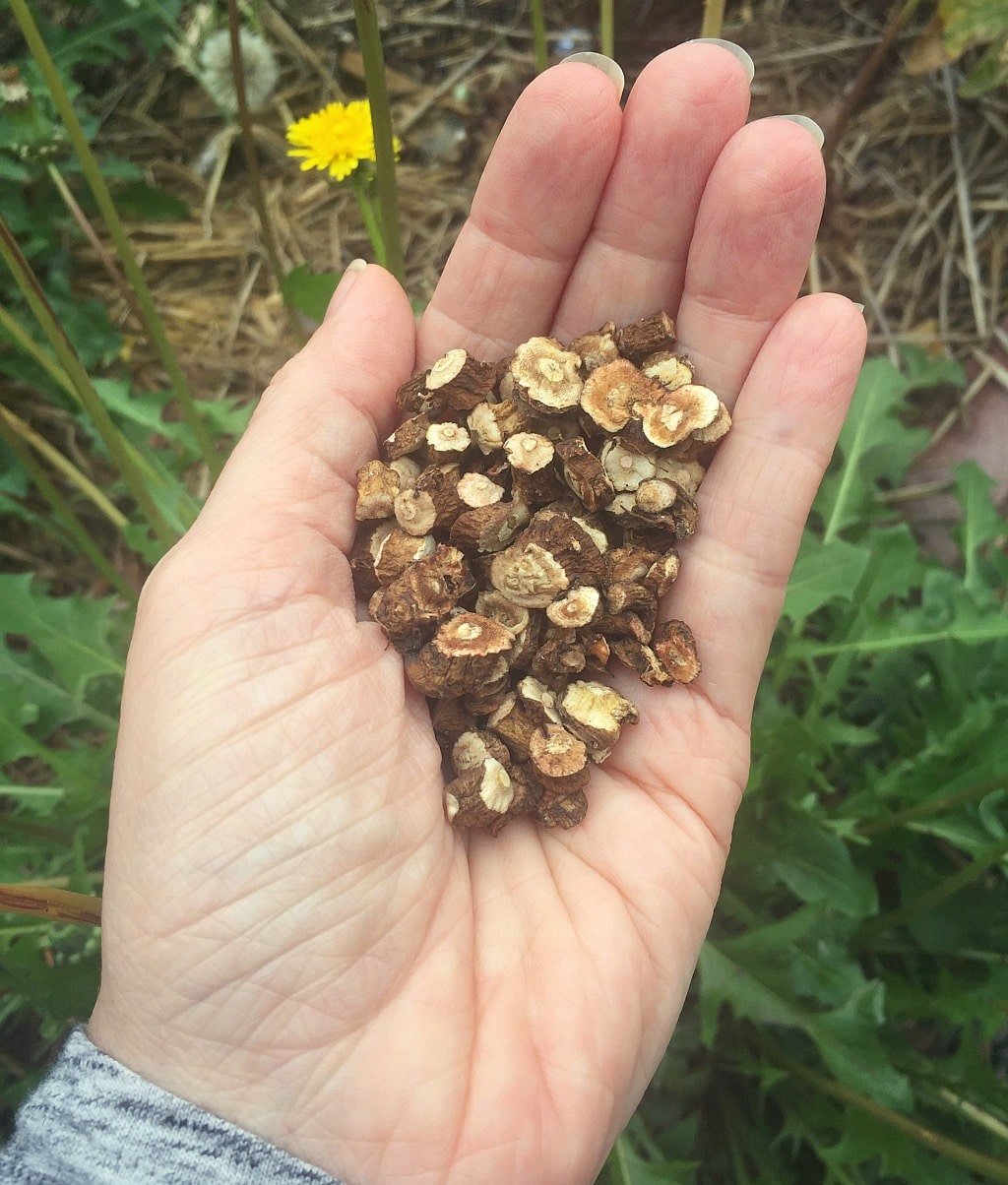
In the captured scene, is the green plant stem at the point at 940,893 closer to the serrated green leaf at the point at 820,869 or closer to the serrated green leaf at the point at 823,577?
the serrated green leaf at the point at 820,869

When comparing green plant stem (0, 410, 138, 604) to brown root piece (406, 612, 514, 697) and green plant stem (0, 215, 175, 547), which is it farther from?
brown root piece (406, 612, 514, 697)

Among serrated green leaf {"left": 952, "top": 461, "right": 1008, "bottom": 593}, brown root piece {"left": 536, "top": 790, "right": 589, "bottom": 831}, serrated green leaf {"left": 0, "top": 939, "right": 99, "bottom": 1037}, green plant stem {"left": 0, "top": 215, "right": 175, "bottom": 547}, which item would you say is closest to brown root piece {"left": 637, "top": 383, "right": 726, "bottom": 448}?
brown root piece {"left": 536, "top": 790, "right": 589, "bottom": 831}

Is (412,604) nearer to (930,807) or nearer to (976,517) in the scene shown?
(930,807)

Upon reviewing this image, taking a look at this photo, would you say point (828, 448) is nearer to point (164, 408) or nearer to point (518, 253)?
point (518, 253)

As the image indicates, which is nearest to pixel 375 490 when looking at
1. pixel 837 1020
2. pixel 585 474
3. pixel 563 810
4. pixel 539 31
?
pixel 585 474

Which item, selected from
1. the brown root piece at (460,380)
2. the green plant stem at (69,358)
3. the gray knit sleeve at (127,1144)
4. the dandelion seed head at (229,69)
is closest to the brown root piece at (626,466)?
the brown root piece at (460,380)

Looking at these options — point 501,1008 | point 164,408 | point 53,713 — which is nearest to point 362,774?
point 501,1008

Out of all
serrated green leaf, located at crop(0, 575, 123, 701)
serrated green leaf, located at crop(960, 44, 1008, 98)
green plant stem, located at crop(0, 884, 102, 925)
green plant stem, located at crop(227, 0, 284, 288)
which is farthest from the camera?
serrated green leaf, located at crop(960, 44, 1008, 98)
